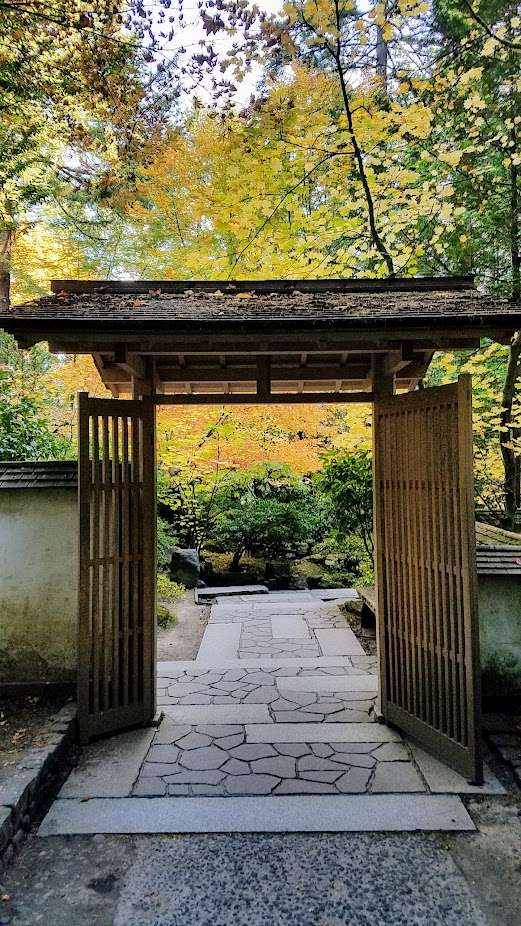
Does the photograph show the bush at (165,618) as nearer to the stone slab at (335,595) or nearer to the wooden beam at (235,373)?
the stone slab at (335,595)

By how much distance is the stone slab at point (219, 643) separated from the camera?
6.43 meters

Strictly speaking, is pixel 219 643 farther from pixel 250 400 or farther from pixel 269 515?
pixel 269 515

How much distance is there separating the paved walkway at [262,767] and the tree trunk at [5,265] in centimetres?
874

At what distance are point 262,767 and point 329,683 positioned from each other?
182cm

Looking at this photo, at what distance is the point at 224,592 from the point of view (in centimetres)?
1045

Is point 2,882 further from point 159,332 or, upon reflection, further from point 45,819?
point 159,332

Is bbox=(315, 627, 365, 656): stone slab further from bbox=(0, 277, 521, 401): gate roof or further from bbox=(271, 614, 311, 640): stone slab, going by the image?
bbox=(0, 277, 521, 401): gate roof

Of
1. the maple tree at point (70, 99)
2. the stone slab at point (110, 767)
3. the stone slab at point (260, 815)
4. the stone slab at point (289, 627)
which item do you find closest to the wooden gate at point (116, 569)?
the stone slab at point (110, 767)

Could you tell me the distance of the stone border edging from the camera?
2834 millimetres

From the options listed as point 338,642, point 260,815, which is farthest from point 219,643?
point 260,815

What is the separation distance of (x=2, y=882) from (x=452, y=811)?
8.69 feet

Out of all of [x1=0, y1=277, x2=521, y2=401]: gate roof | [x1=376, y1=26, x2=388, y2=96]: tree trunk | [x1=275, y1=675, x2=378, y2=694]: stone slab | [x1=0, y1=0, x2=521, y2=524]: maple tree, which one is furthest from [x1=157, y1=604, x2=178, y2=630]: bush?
[x1=376, y1=26, x2=388, y2=96]: tree trunk

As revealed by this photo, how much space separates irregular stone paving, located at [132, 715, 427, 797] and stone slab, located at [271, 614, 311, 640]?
119 inches

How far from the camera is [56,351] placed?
13.8ft
